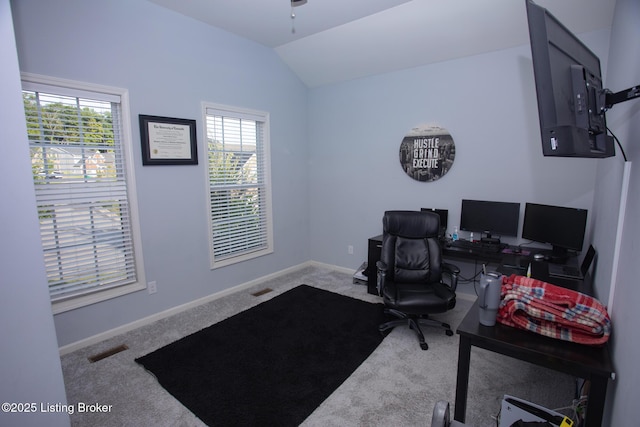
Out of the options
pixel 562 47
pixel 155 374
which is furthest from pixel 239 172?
pixel 562 47

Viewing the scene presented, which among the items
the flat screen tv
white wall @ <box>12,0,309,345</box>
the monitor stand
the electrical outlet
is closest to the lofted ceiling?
white wall @ <box>12,0,309,345</box>

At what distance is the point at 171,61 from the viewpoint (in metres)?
2.97

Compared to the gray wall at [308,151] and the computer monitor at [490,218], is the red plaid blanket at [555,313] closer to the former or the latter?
the gray wall at [308,151]

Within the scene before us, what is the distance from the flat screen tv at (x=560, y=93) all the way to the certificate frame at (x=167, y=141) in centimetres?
288

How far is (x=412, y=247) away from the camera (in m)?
2.99

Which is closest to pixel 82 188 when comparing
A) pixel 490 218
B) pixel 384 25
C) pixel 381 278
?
pixel 381 278

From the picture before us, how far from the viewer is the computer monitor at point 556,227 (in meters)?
2.52

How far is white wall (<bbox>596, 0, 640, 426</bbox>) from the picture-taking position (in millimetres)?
1059

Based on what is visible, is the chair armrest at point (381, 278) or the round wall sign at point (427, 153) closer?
the chair armrest at point (381, 278)

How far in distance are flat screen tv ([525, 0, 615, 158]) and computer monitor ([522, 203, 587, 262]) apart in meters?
1.54

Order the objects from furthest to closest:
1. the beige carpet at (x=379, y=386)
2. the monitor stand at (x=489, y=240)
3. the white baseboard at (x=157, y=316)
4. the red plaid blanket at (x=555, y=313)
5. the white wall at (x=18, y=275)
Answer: the monitor stand at (x=489, y=240) < the white baseboard at (x=157, y=316) < the beige carpet at (x=379, y=386) < the red plaid blanket at (x=555, y=313) < the white wall at (x=18, y=275)

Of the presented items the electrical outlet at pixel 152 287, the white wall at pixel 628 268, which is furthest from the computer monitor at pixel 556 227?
the electrical outlet at pixel 152 287

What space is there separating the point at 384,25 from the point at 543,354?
3.08m

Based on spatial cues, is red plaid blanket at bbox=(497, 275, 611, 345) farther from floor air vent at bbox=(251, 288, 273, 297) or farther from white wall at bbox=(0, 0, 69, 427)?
floor air vent at bbox=(251, 288, 273, 297)
